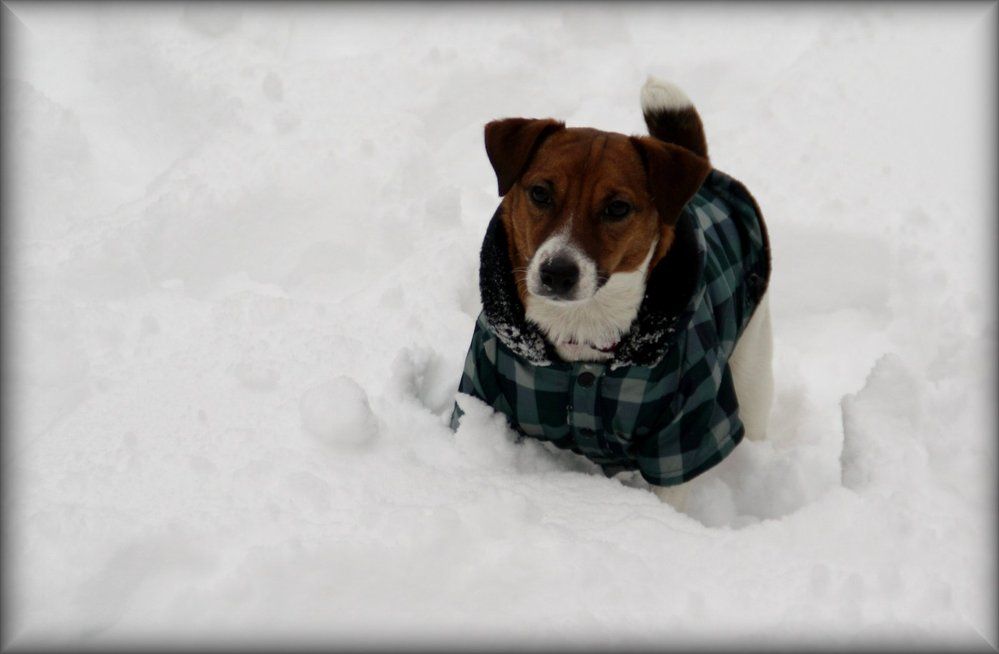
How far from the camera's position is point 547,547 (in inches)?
100.0

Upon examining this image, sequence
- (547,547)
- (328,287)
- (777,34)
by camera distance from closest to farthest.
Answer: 1. (547,547)
2. (328,287)
3. (777,34)

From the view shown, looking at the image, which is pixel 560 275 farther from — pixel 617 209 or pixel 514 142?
pixel 514 142

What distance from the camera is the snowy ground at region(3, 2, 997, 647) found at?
7.98 ft

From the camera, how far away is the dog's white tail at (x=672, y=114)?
3.13 m

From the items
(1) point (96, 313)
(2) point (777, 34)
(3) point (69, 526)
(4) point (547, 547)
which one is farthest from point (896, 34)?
(3) point (69, 526)

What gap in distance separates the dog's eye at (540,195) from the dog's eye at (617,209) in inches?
7.9

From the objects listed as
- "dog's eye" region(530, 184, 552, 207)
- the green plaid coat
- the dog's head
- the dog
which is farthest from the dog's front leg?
"dog's eye" region(530, 184, 552, 207)

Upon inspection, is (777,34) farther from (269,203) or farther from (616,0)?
(269,203)

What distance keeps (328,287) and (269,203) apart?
2.41 ft

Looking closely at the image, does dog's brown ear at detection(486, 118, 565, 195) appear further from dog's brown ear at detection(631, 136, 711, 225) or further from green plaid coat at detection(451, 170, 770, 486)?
dog's brown ear at detection(631, 136, 711, 225)

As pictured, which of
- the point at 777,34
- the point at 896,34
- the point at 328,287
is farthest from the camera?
the point at 777,34

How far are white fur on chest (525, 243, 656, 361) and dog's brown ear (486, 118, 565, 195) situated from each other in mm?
443

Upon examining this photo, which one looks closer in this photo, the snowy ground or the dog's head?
the snowy ground

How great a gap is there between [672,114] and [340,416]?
168 cm
